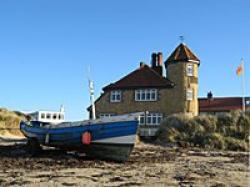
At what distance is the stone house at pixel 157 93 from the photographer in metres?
45.9

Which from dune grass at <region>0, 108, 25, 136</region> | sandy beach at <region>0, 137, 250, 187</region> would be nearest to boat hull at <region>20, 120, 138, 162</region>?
sandy beach at <region>0, 137, 250, 187</region>

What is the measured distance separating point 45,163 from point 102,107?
30504 mm

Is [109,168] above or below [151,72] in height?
below

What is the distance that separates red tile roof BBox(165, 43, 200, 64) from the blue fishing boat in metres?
25.8

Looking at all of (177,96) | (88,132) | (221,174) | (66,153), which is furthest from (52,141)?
(177,96)

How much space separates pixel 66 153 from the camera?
2397cm

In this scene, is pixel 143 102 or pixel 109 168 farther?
pixel 143 102

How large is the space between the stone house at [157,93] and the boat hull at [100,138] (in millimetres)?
22535

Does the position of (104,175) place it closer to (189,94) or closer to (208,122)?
(208,122)

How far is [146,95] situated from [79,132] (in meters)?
26.4

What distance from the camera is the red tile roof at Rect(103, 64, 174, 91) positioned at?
46969 mm

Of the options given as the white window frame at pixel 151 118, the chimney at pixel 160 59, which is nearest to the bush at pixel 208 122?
the white window frame at pixel 151 118

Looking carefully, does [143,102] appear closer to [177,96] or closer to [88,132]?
[177,96]

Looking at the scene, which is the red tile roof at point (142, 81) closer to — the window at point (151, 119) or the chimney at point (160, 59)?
the chimney at point (160, 59)
